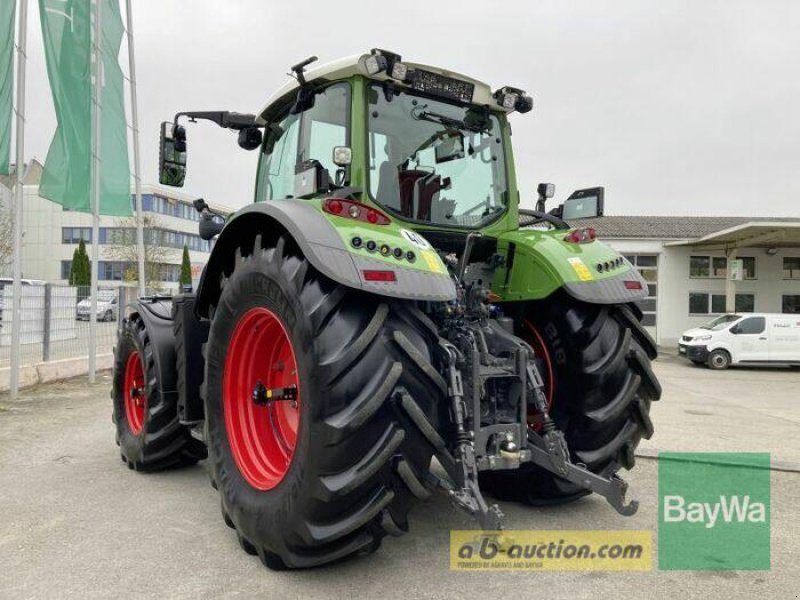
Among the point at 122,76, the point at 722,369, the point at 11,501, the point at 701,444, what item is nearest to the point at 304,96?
the point at 11,501

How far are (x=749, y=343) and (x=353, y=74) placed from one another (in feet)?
57.2

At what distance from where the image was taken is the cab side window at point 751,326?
1744 cm

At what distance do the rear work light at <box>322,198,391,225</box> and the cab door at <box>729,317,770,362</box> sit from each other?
17.3m

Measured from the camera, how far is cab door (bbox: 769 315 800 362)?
17.2m

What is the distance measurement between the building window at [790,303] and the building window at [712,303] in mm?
1176

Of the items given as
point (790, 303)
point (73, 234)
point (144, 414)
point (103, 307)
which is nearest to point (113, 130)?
point (103, 307)

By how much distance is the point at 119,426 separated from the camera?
5.02 meters

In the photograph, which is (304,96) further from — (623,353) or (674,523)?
(674,523)

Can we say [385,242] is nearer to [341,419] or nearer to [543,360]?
[341,419]

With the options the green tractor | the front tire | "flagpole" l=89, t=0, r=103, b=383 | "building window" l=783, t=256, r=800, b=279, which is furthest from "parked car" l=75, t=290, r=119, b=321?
"building window" l=783, t=256, r=800, b=279

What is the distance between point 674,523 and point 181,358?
318 cm

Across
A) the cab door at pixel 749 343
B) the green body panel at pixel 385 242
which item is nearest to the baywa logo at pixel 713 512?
the green body panel at pixel 385 242

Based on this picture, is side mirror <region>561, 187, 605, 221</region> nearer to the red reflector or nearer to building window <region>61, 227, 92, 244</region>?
the red reflector

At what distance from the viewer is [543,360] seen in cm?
366
